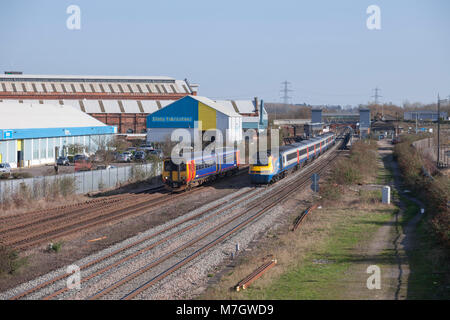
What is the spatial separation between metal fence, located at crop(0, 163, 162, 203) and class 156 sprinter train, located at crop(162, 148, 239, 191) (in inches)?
205

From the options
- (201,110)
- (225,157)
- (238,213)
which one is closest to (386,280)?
(238,213)

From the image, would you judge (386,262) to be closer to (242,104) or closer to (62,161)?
(62,161)

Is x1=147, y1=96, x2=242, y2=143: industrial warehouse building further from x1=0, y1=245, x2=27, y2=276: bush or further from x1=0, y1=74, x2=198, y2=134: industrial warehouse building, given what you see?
x1=0, y1=245, x2=27, y2=276: bush

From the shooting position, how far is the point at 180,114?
71.6m

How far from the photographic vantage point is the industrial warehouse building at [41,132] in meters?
46.4

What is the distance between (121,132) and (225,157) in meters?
48.3

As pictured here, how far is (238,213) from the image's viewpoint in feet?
87.0

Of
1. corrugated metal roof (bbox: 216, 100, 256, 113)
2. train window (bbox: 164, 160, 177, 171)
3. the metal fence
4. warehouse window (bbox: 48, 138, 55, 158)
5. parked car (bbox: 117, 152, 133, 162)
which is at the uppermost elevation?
corrugated metal roof (bbox: 216, 100, 256, 113)

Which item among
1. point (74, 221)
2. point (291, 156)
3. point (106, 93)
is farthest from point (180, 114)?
point (74, 221)

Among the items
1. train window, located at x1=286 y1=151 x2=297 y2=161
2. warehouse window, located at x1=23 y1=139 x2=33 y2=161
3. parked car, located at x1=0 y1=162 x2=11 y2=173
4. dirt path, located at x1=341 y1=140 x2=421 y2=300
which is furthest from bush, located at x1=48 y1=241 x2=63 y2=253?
warehouse window, located at x1=23 y1=139 x2=33 y2=161

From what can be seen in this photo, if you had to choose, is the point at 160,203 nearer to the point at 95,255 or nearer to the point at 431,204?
the point at 95,255

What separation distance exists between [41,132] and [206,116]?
85.8 ft

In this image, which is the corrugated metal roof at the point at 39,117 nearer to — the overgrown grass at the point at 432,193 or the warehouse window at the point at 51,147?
the warehouse window at the point at 51,147

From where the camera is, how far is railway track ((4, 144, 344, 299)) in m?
14.3
